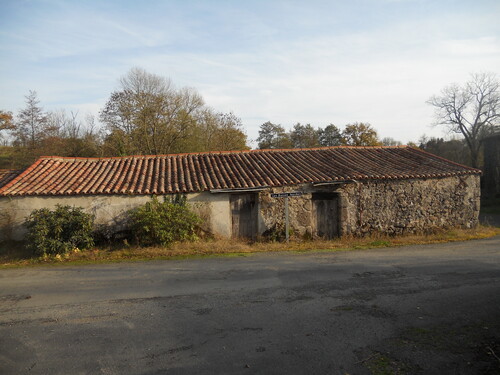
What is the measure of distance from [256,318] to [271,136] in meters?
38.3

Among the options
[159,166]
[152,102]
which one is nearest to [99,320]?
[159,166]

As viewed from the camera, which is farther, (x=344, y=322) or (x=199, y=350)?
(x=344, y=322)

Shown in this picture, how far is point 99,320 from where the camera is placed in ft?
18.4

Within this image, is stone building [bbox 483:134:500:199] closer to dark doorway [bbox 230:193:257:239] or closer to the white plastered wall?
dark doorway [bbox 230:193:257:239]

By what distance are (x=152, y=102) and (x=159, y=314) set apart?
2652 centimetres

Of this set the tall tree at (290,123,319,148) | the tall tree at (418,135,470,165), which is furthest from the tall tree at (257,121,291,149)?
the tall tree at (418,135,470,165)

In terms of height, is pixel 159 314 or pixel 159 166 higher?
→ pixel 159 166

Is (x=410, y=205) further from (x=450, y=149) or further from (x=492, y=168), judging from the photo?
(x=450, y=149)

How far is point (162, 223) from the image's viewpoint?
36.8 ft

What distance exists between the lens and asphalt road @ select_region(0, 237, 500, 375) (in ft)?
13.8

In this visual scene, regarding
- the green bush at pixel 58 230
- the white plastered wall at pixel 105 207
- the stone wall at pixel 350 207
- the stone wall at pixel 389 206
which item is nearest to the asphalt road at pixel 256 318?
the green bush at pixel 58 230

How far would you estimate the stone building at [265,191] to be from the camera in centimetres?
1170

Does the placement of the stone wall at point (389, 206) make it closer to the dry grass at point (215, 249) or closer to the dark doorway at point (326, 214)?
the dark doorway at point (326, 214)

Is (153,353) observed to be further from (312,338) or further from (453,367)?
(453,367)
